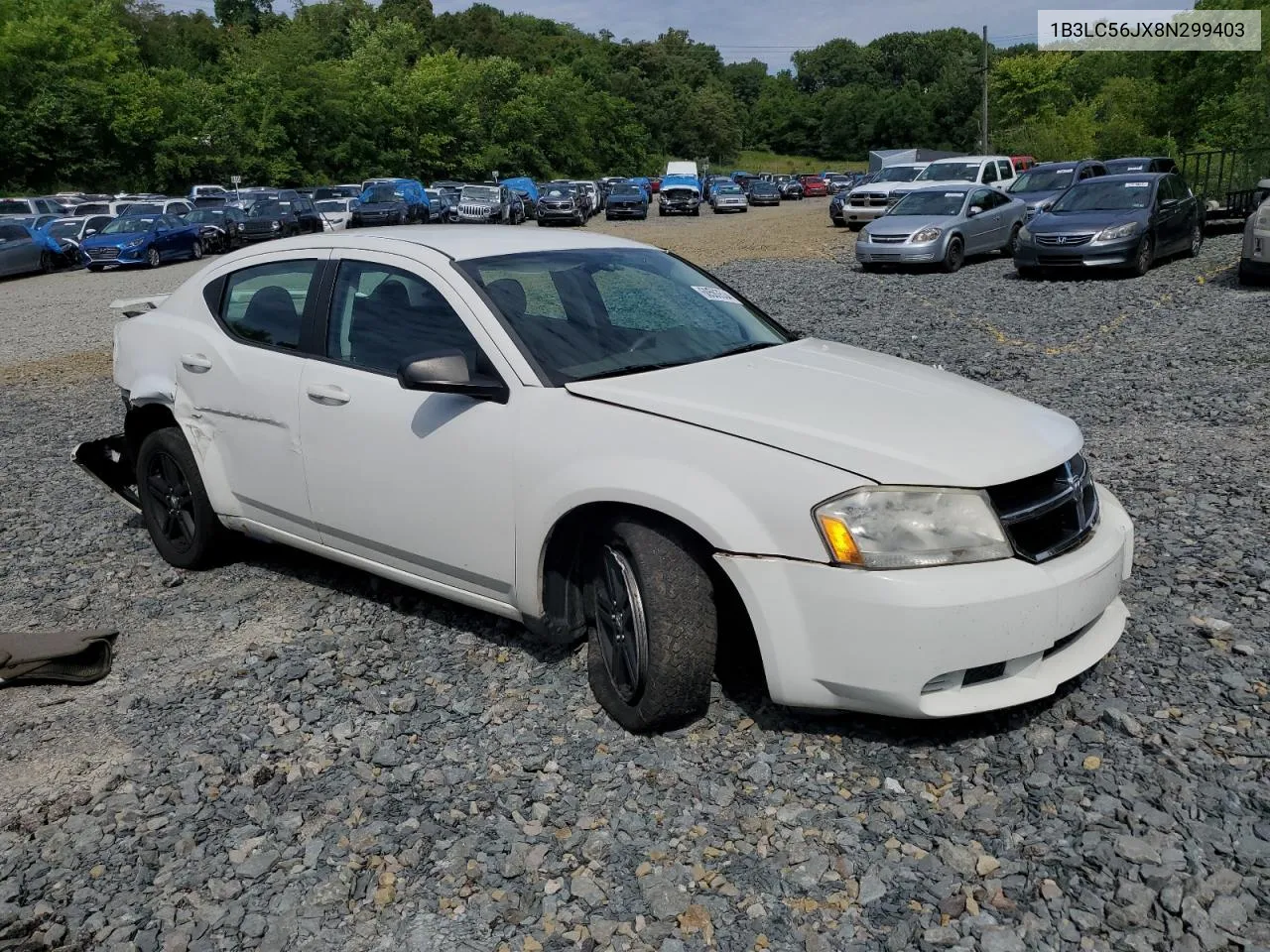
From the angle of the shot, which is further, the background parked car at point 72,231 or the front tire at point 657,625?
the background parked car at point 72,231

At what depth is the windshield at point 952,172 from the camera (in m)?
24.6

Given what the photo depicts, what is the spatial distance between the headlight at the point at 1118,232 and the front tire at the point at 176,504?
545 inches

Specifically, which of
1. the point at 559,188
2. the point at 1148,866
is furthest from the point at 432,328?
the point at 559,188

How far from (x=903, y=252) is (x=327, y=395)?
15069mm

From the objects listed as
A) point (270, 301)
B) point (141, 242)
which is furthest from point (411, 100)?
point (270, 301)

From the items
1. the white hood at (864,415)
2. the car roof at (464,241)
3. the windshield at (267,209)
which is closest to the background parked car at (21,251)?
the windshield at (267,209)

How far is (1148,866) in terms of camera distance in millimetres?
2768

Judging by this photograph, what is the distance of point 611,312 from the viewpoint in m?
4.16

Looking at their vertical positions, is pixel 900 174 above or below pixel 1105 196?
above

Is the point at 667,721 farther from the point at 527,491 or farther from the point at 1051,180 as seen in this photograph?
the point at 1051,180

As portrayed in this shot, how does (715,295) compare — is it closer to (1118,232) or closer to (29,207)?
(1118,232)

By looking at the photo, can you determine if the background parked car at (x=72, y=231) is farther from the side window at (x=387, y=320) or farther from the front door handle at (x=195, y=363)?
the side window at (x=387, y=320)

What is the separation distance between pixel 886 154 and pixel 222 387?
57.7 meters

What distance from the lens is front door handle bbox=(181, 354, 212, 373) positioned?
4.78 metres
